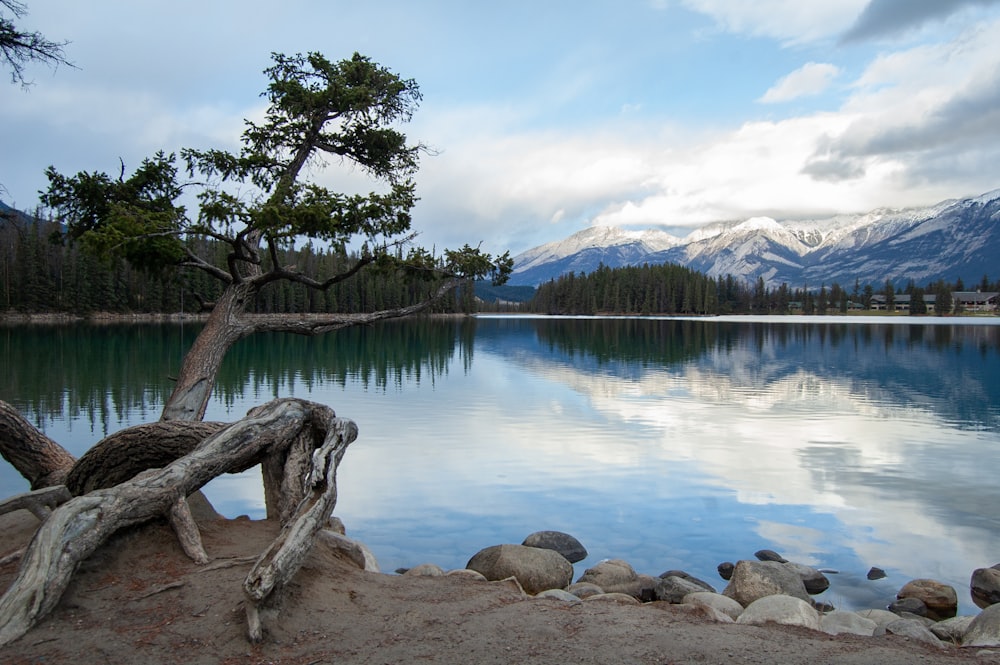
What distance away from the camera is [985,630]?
7930mm

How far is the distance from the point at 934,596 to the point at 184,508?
10600mm

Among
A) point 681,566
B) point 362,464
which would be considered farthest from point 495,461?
point 681,566

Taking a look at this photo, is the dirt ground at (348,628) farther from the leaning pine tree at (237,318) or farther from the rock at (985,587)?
the rock at (985,587)

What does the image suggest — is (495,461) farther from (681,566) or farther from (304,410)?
(304,410)

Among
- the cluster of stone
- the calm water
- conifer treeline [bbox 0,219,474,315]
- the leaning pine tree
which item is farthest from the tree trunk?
conifer treeline [bbox 0,219,474,315]

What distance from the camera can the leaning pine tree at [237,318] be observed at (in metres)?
6.47

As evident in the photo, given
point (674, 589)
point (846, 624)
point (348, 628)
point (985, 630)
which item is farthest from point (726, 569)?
point (348, 628)

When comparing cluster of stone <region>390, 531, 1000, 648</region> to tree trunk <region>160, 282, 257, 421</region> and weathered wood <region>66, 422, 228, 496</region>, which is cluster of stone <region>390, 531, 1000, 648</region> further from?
tree trunk <region>160, 282, 257, 421</region>

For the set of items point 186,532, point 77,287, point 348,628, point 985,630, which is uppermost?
point 77,287

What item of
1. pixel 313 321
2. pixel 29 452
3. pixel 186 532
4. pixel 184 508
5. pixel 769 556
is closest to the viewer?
pixel 186 532

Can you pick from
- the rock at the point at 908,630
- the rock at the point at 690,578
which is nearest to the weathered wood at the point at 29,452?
the rock at the point at 690,578

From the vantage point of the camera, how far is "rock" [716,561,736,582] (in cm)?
1170

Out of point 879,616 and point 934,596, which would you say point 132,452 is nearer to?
point 879,616

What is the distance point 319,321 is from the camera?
1134 centimetres
